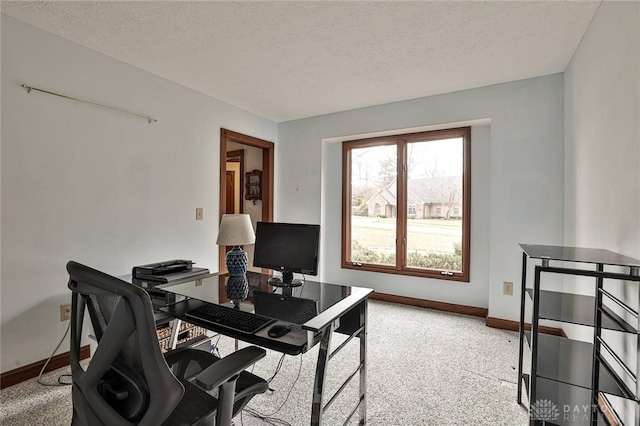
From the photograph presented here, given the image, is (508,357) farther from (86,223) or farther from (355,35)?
(86,223)

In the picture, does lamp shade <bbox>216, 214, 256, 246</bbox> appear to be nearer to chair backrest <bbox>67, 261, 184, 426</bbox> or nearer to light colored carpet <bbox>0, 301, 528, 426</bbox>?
light colored carpet <bbox>0, 301, 528, 426</bbox>

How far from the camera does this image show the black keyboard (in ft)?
4.50

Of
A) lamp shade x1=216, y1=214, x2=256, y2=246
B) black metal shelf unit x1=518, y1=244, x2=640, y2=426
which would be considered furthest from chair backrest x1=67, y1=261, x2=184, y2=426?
black metal shelf unit x1=518, y1=244, x2=640, y2=426

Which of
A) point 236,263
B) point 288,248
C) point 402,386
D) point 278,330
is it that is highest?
point 288,248

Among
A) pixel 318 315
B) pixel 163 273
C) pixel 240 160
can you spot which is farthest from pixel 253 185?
pixel 318 315

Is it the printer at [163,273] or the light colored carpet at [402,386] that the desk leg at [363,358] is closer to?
the light colored carpet at [402,386]

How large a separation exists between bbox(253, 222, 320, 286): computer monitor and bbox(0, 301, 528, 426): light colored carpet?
30.4 inches

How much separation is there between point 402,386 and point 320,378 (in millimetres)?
1059

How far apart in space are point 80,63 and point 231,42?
1.22m

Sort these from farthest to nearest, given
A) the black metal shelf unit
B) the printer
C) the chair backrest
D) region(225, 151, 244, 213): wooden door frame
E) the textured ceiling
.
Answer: region(225, 151, 244, 213): wooden door frame
the printer
the textured ceiling
the black metal shelf unit
the chair backrest

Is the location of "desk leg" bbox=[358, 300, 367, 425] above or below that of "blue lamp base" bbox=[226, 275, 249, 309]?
below

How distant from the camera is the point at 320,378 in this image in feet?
4.42

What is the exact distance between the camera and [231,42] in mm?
2402

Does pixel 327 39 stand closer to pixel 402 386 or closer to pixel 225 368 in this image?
pixel 225 368
